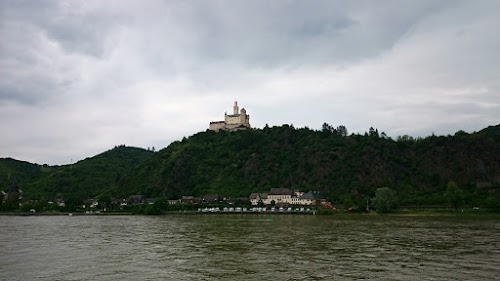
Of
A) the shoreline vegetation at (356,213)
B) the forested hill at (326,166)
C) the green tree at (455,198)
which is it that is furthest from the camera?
the forested hill at (326,166)

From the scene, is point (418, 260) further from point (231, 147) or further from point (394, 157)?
point (231, 147)

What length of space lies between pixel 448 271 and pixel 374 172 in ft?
373

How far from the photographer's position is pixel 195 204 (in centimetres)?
13100

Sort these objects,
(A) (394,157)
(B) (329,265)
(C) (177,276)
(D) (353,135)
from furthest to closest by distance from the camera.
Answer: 1. (D) (353,135)
2. (A) (394,157)
3. (B) (329,265)
4. (C) (177,276)

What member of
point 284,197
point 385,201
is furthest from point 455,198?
point 284,197

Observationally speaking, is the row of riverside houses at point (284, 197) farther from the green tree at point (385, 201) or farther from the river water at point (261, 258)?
the river water at point (261, 258)

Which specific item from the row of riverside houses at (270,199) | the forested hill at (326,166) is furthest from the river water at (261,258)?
the row of riverside houses at (270,199)

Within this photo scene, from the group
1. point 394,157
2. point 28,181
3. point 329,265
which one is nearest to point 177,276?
point 329,265

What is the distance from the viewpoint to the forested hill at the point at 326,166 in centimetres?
12912

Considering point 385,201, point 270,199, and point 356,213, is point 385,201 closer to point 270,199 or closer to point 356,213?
point 356,213

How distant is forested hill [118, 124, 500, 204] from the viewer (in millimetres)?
129125

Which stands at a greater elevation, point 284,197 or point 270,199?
point 284,197

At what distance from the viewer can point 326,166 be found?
14762 cm

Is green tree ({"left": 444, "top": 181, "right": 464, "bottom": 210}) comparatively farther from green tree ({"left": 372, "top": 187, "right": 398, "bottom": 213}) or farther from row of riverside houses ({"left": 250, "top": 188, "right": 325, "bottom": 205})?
row of riverside houses ({"left": 250, "top": 188, "right": 325, "bottom": 205})
